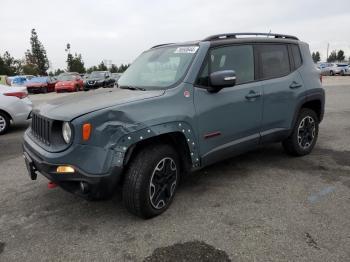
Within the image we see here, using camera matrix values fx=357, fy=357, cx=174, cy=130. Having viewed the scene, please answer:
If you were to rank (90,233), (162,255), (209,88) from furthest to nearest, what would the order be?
(209,88) < (90,233) < (162,255)

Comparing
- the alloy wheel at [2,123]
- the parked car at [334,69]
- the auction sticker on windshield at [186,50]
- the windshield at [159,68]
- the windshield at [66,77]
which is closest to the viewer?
the windshield at [159,68]

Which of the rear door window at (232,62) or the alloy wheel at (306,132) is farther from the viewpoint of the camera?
the alloy wheel at (306,132)

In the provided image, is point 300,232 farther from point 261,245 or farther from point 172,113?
point 172,113

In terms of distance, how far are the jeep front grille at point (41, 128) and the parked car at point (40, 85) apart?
2530 cm

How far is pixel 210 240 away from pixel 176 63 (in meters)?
1.99

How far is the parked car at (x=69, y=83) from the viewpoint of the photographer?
25.5 meters

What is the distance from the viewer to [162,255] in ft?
9.64

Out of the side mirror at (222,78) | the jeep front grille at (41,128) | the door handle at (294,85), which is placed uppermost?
the side mirror at (222,78)

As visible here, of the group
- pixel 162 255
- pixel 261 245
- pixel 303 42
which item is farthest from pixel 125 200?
pixel 303 42

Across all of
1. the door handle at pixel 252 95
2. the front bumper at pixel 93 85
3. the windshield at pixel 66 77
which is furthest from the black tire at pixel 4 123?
the windshield at pixel 66 77

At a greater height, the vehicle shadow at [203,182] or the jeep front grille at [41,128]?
the jeep front grille at [41,128]

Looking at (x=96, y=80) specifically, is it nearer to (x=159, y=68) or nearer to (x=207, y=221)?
(x=159, y=68)

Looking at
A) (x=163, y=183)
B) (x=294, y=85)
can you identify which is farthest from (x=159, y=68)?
(x=294, y=85)

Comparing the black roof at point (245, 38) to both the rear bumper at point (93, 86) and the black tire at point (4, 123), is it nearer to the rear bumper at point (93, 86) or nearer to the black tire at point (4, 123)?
the black tire at point (4, 123)
